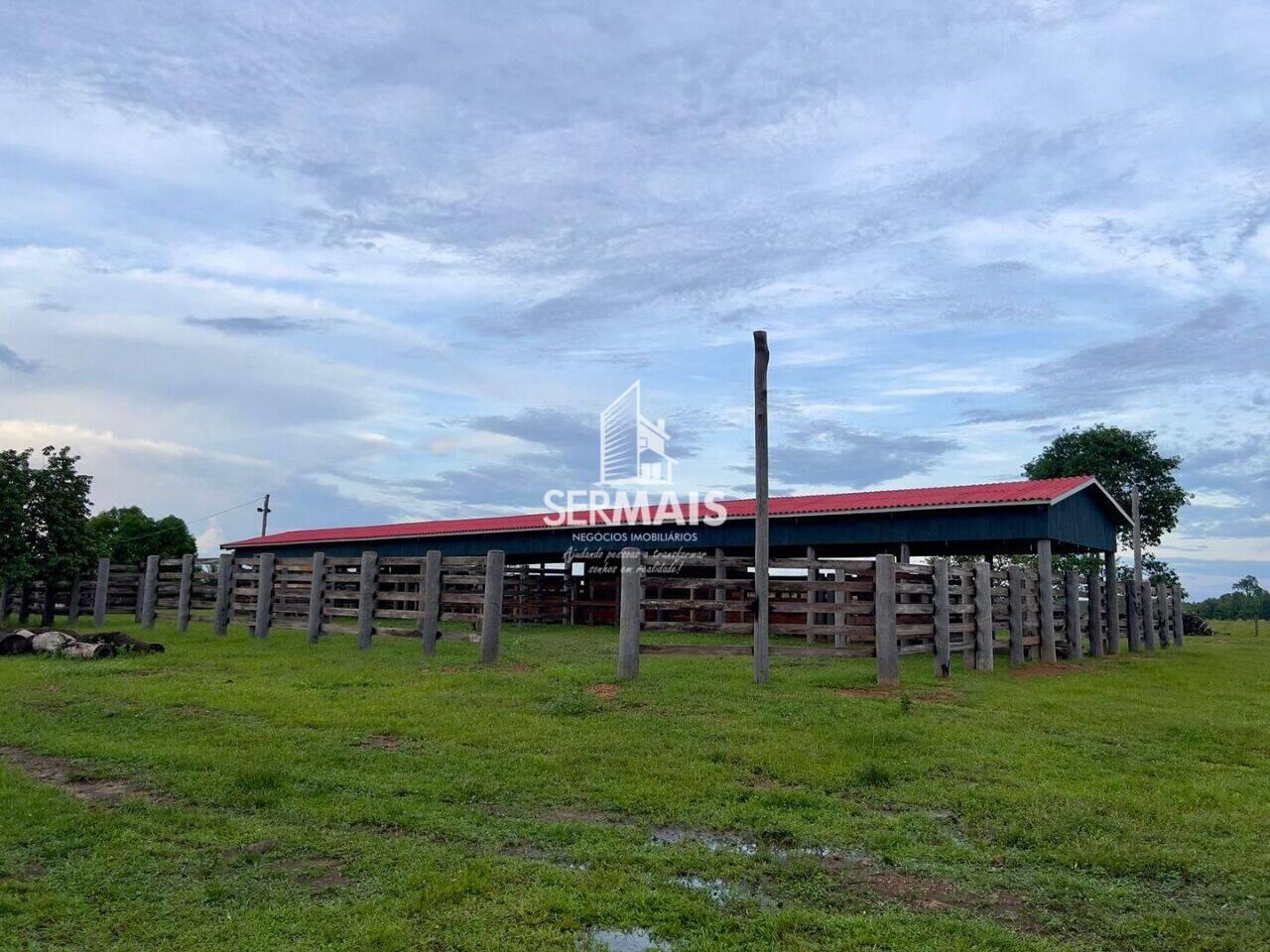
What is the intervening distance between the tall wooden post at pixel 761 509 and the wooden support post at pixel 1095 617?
12.7m

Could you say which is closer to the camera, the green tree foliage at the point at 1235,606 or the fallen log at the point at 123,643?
the fallen log at the point at 123,643

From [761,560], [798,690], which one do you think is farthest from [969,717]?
[761,560]

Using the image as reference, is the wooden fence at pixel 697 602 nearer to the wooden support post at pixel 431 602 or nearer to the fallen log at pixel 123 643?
the wooden support post at pixel 431 602

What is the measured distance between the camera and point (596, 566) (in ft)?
105

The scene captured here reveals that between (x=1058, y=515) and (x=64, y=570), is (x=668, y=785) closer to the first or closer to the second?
(x=1058, y=515)

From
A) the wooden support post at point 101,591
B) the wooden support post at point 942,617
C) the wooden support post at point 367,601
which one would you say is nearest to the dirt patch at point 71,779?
the wooden support post at point 367,601

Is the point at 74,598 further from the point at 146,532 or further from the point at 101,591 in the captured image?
the point at 146,532

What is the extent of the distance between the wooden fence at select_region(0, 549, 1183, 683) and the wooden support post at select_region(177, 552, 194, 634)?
1.1 inches

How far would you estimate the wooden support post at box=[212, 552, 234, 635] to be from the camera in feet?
68.5

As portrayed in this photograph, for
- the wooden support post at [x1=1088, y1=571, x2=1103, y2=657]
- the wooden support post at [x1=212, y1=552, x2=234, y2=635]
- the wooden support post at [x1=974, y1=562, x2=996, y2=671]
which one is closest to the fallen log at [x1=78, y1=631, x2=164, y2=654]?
the wooden support post at [x1=212, y1=552, x2=234, y2=635]

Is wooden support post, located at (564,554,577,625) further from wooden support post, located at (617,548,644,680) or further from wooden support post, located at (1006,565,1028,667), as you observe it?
wooden support post, located at (617,548,644,680)

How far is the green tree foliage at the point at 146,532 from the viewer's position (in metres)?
48.8

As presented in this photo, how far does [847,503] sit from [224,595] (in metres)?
16.6

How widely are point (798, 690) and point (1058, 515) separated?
13.8 metres
